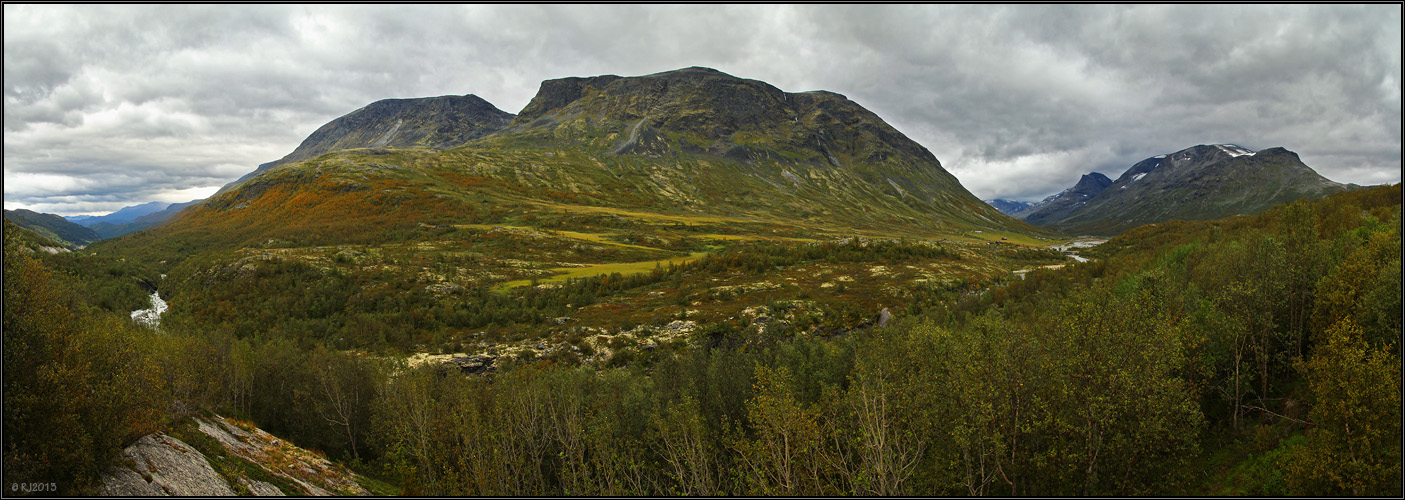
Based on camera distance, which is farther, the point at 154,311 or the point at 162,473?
the point at 154,311

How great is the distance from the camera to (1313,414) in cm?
1952

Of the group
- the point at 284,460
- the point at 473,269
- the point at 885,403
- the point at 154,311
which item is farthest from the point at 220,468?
the point at 473,269

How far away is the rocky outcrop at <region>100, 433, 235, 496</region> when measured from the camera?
52.5 feet

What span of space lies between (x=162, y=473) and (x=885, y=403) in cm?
2726

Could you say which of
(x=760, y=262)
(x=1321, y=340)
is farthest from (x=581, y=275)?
(x=1321, y=340)

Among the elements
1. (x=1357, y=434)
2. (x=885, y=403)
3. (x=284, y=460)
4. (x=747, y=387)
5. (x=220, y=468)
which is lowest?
(x=284, y=460)

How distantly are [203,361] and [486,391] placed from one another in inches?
840

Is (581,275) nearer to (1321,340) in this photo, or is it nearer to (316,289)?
(316,289)

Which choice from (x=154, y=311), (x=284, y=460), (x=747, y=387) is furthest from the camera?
(x=154, y=311)

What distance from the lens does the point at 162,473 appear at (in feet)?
56.7

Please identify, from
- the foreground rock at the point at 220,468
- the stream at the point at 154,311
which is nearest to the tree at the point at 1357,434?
the foreground rock at the point at 220,468

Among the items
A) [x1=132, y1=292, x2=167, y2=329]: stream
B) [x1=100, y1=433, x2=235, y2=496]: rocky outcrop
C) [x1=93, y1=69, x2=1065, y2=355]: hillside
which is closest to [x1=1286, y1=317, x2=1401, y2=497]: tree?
[x1=100, y1=433, x2=235, y2=496]: rocky outcrop

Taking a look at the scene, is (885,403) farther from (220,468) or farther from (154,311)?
(154,311)

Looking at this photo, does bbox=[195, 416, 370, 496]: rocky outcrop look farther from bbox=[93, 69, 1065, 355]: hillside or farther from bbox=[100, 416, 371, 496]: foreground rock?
bbox=[93, 69, 1065, 355]: hillside
